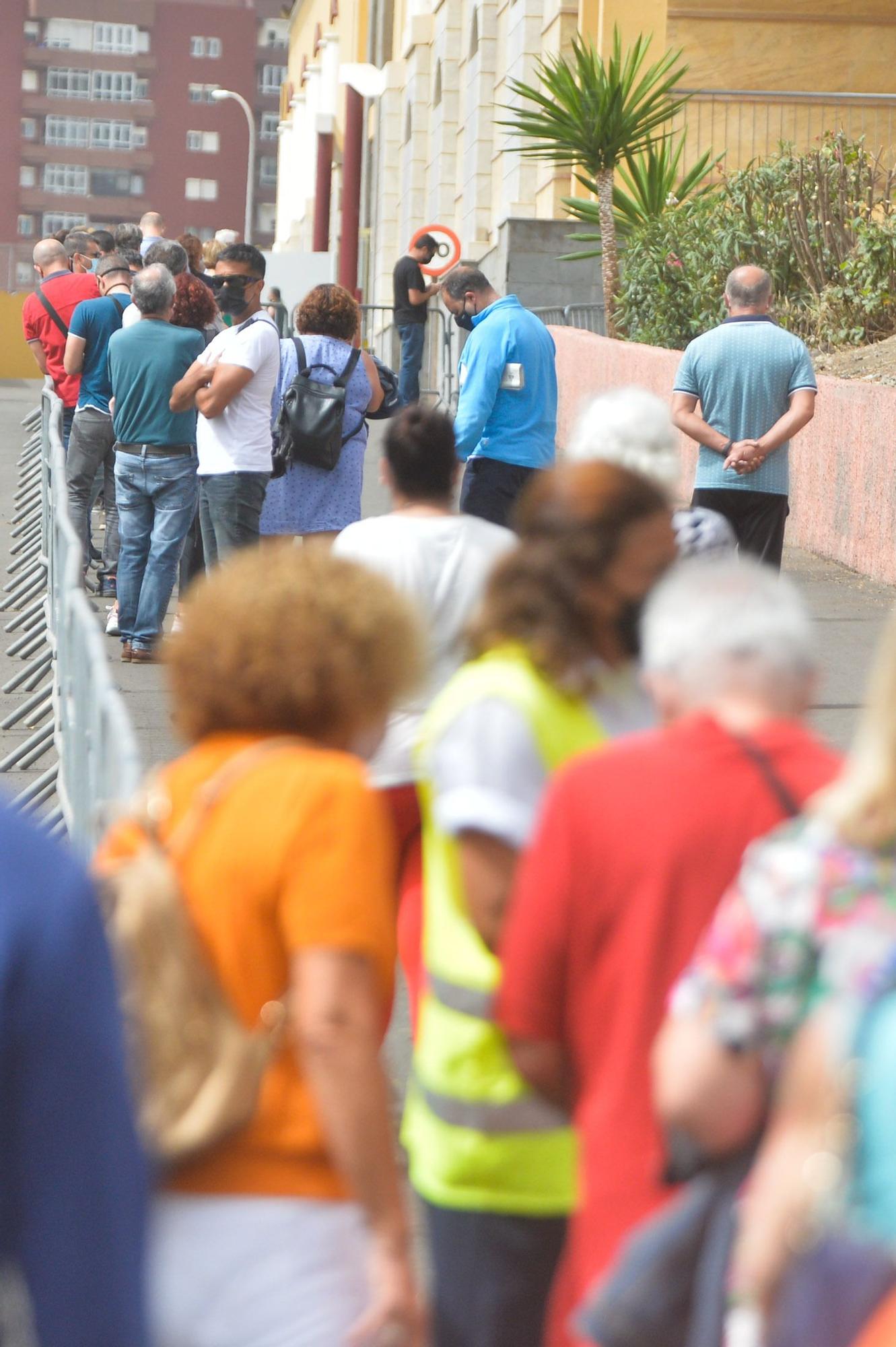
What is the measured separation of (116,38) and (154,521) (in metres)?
102

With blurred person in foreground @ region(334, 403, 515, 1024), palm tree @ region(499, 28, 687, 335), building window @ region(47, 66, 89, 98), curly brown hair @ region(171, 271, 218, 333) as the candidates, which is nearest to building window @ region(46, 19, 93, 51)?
building window @ region(47, 66, 89, 98)

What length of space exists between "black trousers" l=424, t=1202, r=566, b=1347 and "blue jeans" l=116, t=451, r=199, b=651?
6.72 metres

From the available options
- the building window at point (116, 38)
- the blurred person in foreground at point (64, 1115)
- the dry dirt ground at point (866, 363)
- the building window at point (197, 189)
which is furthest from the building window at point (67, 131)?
the blurred person in foreground at point (64, 1115)

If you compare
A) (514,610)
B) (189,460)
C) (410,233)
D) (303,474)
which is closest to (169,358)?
(189,460)

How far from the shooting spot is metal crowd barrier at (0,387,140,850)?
3945 mm

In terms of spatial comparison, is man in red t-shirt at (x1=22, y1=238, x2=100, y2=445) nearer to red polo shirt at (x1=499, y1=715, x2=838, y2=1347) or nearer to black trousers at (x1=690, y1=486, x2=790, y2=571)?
black trousers at (x1=690, y1=486, x2=790, y2=571)

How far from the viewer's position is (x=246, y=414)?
8.57 metres

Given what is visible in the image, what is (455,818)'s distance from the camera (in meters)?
2.81

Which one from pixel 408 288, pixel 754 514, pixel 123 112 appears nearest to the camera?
pixel 754 514

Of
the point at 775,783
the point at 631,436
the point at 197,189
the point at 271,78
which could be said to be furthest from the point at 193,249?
the point at 271,78

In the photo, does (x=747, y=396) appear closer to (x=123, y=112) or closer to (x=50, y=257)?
(x=50, y=257)

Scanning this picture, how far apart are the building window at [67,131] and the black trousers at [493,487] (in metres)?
Answer: 99.9

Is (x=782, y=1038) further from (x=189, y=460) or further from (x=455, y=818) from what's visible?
(x=189, y=460)

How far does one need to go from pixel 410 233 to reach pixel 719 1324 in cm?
3856
